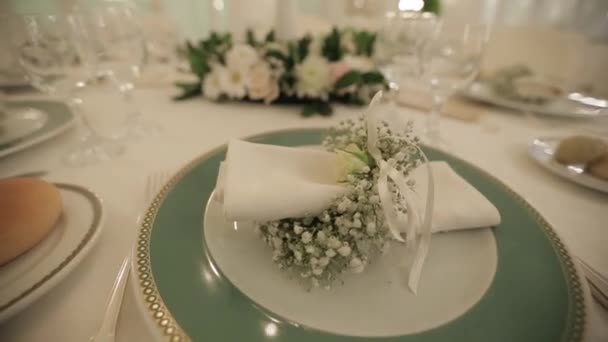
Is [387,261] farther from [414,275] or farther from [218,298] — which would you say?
[218,298]

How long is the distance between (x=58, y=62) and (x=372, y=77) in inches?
28.4

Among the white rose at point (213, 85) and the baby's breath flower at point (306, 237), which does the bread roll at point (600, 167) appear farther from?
the white rose at point (213, 85)

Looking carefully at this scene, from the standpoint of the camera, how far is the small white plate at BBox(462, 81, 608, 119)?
2.79 feet

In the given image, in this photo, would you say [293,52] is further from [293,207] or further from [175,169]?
[293,207]

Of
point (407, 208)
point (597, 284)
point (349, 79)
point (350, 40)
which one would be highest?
point (350, 40)

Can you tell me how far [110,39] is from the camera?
70 cm

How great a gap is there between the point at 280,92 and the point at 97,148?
0.47 m

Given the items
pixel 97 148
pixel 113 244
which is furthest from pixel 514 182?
pixel 97 148

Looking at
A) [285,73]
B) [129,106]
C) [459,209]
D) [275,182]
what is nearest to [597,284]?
[459,209]

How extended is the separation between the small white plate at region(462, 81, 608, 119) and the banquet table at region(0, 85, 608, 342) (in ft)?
0.07

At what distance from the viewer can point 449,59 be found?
0.77m

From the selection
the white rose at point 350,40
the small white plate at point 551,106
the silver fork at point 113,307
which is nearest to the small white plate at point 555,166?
the small white plate at point 551,106

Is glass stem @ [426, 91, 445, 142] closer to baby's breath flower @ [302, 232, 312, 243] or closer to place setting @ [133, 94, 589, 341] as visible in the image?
place setting @ [133, 94, 589, 341]

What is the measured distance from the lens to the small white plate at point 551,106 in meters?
0.85
